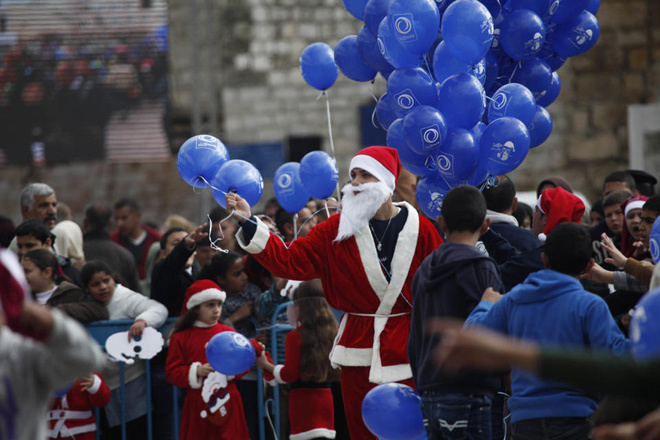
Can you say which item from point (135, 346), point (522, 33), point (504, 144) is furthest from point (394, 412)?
point (522, 33)

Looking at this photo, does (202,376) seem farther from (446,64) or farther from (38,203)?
(38,203)

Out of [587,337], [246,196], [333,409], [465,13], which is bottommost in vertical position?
[333,409]

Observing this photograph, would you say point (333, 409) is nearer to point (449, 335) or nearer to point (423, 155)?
point (423, 155)

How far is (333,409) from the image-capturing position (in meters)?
5.68

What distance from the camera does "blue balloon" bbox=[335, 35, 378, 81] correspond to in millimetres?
5984

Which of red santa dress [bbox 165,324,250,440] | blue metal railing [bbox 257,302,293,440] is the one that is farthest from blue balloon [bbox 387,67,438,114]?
red santa dress [bbox 165,324,250,440]

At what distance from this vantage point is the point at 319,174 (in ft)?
Result: 18.4

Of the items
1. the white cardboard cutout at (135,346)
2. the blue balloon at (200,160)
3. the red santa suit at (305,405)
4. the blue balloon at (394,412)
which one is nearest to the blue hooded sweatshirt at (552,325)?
the blue balloon at (394,412)

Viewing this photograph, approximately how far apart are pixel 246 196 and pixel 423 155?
3.22ft

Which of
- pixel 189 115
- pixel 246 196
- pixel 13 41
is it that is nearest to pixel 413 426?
pixel 246 196

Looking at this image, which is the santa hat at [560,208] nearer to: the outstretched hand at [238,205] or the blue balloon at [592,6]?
the outstretched hand at [238,205]

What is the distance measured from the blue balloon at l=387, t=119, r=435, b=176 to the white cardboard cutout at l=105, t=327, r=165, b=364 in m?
1.86

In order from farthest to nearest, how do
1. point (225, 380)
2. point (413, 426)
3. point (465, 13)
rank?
point (225, 380)
point (465, 13)
point (413, 426)

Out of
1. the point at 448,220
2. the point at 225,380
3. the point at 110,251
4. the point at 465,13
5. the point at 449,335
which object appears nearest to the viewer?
the point at 449,335
